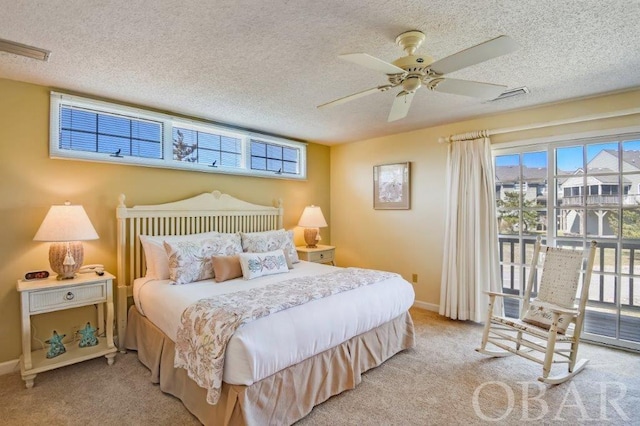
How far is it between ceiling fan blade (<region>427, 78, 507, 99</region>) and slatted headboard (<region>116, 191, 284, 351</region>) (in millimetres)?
2762

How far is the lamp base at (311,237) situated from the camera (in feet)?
15.6

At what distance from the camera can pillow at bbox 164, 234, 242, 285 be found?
2.88 meters

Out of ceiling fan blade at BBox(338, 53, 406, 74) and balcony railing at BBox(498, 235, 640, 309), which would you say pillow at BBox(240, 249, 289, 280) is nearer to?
ceiling fan blade at BBox(338, 53, 406, 74)

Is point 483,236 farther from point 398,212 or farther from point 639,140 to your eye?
point 639,140

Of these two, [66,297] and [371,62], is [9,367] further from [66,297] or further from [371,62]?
[371,62]

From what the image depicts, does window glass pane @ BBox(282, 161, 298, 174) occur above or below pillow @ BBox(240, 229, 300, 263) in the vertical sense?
above

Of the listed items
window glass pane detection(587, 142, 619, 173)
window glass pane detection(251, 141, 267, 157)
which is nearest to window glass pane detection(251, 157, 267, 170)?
window glass pane detection(251, 141, 267, 157)

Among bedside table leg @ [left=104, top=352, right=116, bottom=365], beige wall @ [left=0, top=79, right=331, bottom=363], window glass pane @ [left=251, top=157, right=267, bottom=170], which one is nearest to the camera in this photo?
beige wall @ [left=0, top=79, right=331, bottom=363]

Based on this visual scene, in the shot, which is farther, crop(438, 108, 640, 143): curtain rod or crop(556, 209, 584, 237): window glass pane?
crop(556, 209, 584, 237): window glass pane

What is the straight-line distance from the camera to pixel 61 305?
2.61 meters

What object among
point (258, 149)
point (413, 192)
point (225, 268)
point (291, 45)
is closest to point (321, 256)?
point (413, 192)

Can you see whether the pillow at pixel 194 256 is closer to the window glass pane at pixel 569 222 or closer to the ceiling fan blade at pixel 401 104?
the ceiling fan blade at pixel 401 104

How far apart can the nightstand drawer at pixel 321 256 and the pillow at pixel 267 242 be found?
774 mm

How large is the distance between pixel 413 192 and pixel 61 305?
4.02 metres
